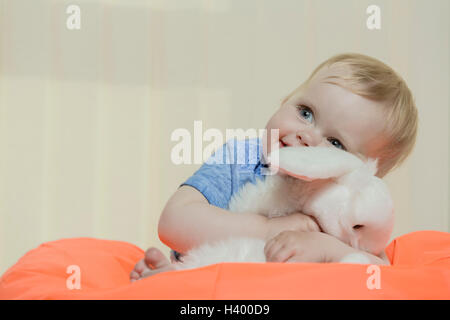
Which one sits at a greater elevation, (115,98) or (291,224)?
(115,98)

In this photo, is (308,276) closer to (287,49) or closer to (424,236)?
(424,236)

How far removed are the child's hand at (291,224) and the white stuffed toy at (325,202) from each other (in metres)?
0.01

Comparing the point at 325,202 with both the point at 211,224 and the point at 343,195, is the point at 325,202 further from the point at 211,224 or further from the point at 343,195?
the point at 211,224

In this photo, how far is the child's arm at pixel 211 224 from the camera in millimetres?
848

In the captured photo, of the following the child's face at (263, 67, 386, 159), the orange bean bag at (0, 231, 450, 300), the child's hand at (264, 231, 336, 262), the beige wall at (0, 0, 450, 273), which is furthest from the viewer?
the beige wall at (0, 0, 450, 273)

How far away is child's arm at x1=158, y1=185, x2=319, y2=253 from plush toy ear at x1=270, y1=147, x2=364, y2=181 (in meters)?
0.10

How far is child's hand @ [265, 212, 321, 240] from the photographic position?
0.84 metres

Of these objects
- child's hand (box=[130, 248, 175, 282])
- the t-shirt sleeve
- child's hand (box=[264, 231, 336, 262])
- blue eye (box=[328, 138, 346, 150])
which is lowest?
child's hand (box=[130, 248, 175, 282])

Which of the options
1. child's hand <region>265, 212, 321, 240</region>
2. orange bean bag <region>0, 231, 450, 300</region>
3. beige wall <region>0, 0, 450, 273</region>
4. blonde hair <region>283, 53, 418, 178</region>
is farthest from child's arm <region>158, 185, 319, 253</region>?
beige wall <region>0, 0, 450, 273</region>

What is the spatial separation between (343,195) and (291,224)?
0.10 m

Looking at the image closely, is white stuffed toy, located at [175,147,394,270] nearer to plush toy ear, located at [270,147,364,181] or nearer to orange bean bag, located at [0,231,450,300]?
plush toy ear, located at [270,147,364,181]

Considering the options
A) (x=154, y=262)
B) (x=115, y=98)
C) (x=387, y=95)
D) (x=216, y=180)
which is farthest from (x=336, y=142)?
(x=115, y=98)

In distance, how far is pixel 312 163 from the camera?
0.80 m
